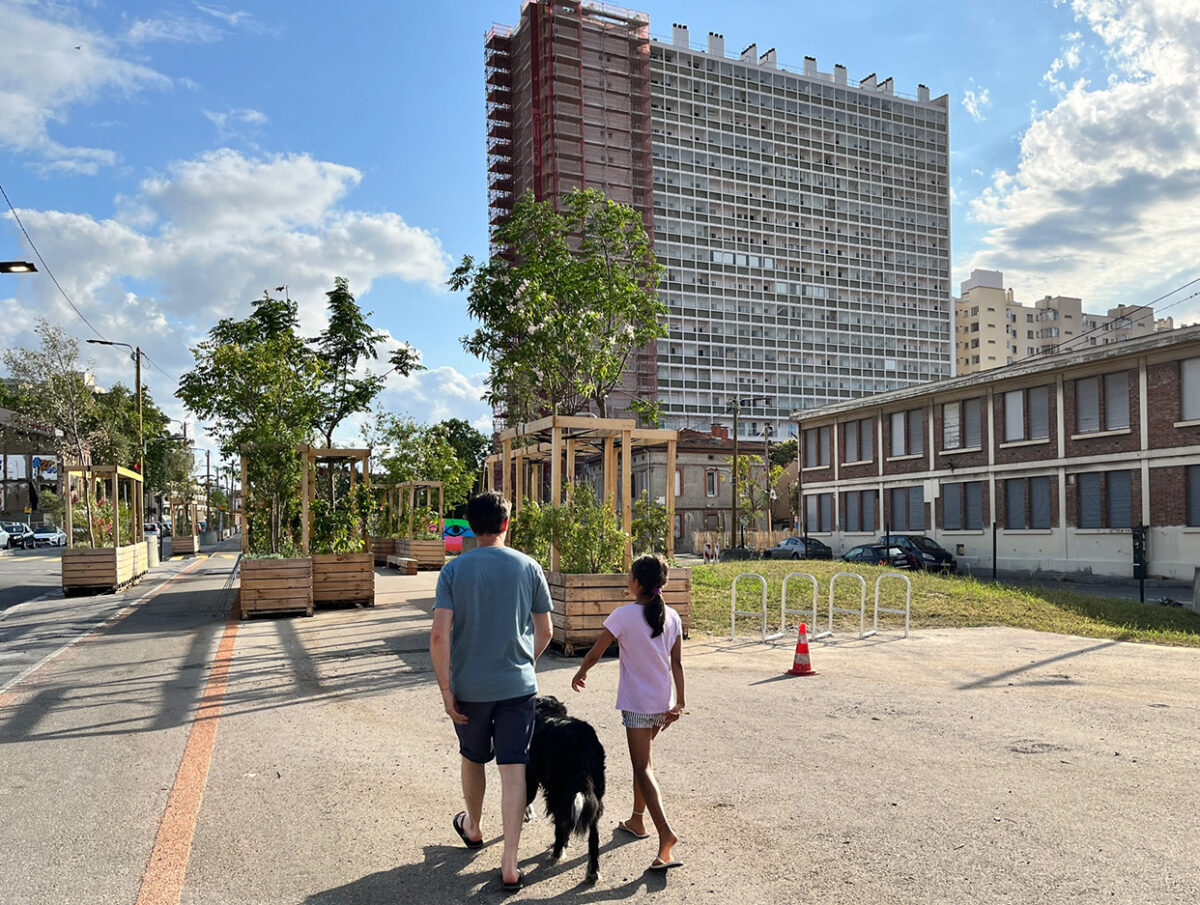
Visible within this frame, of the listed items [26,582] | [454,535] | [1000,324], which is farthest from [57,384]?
[1000,324]

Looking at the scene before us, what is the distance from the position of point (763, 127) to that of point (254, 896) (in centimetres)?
10923

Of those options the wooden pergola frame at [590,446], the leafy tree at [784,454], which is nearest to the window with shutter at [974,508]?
the wooden pergola frame at [590,446]

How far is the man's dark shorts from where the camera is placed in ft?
14.9

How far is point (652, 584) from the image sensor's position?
498 centimetres

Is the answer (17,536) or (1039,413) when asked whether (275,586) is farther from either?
(17,536)

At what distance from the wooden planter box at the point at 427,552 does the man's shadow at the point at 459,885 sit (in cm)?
2594

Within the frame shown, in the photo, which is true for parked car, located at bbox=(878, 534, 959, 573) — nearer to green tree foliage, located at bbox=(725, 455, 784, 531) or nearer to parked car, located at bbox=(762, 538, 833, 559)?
parked car, located at bbox=(762, 538, 833, 559)

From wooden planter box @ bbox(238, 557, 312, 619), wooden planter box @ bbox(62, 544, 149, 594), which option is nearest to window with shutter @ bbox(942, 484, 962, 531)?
wooden planter box @ bbox(238, 557, 312, 619)

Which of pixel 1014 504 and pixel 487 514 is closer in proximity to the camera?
pixel 487 514

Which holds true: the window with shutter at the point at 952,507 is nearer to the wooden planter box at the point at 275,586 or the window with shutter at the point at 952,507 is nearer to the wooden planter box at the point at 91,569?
the wooden planter box at the point at 275,586

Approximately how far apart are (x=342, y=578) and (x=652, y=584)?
515 inches

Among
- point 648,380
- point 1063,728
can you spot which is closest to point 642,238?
point 1063,728

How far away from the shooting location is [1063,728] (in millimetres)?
7711

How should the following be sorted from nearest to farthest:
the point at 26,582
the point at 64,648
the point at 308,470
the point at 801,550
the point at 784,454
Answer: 1. the point at 64,648
2. the point at 308,470
3. the point at 26,582
4. the point at 801,550
5. the point at 784,454
